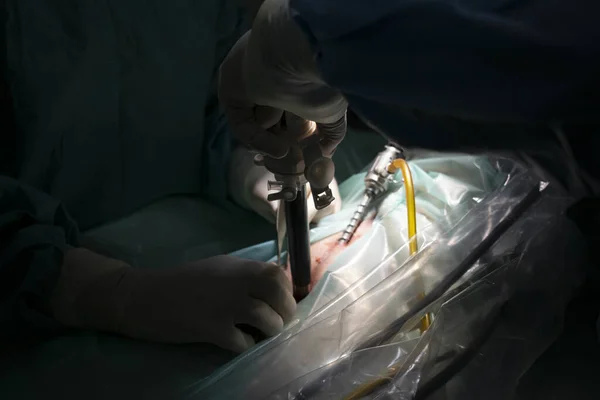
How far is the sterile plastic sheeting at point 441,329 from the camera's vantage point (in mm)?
599

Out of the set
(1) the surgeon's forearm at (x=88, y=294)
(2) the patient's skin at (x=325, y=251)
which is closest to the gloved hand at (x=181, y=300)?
(1) the surgeon's forearm at (x=88, y=294)

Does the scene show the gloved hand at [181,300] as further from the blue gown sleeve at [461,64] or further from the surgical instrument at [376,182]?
the blue gown sleeve at [461,64]

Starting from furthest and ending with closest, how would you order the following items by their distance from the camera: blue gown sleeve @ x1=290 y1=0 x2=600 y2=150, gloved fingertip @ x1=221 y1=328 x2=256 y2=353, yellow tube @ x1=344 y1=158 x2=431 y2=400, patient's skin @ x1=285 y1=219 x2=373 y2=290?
patient's skin @ x1=285 y1=219 x2=373 y2=290 < gloved fingertip @ x1=221 y1=328 x2=256 y2=353 < yellow tube @ x1=344 y1=158 x2=431 y2=400 < blue gown sleeve @ x1=290 y1=0 x2=600 y2=150

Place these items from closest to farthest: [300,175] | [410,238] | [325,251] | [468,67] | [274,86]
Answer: [468,67], [274,86], [300,175], [410,238], [325,251]

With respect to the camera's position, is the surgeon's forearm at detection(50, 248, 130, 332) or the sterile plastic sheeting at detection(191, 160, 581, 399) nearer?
the sterile plastic sheeting at detection(191, 160, 581, 399)

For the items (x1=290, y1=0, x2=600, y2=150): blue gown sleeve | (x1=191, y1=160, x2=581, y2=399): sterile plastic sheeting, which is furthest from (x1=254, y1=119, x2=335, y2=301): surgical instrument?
(x1=290, y1=0, x2=600, y2=150): blue gown sleeve

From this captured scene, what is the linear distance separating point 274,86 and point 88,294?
419 mm

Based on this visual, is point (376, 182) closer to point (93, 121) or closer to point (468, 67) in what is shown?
point (93, 121)

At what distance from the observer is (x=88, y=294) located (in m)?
0.78

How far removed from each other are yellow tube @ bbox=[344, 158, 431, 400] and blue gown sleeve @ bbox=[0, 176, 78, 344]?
441 millimetres

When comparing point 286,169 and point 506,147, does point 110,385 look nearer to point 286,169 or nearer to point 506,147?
point 286,169

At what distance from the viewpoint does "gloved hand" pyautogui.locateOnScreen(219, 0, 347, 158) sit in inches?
19.8

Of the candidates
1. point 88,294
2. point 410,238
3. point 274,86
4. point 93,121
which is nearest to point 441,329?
point 410,238

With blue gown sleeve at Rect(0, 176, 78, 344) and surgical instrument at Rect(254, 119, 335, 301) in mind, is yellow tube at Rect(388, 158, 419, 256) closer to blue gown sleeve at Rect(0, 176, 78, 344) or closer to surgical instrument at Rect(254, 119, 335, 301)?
surgical instrument at Rect(254, 119, 335, 301)
